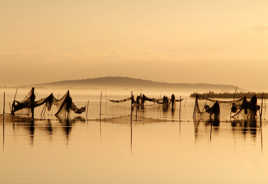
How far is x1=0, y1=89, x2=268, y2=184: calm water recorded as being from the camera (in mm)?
15719

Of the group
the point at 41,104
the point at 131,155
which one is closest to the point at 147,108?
the point at 41,104

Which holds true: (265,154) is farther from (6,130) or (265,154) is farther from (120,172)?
(6,130)

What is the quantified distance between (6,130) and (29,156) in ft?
32.8

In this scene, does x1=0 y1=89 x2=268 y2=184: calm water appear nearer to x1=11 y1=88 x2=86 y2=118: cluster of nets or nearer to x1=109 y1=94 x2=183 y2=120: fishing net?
x1=11 y1=88 x2=86 y2=118: cluster of nets

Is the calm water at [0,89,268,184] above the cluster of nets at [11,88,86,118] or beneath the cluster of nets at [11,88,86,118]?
beneath

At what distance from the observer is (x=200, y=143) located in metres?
24.2

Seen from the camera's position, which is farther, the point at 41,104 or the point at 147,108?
the point at 147,108

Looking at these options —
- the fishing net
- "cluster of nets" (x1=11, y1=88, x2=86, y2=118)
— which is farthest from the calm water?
the fishing net

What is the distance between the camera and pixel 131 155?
2019 cm

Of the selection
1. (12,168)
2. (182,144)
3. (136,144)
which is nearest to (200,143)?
(182,144)

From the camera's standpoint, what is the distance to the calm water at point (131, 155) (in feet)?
51.6

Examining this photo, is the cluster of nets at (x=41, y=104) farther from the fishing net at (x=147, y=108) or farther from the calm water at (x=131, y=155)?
the calm water at (x=131, y=155)

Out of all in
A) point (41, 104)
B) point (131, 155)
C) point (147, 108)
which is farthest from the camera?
point (147, 108)

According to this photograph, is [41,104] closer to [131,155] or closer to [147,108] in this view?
[131,155]
